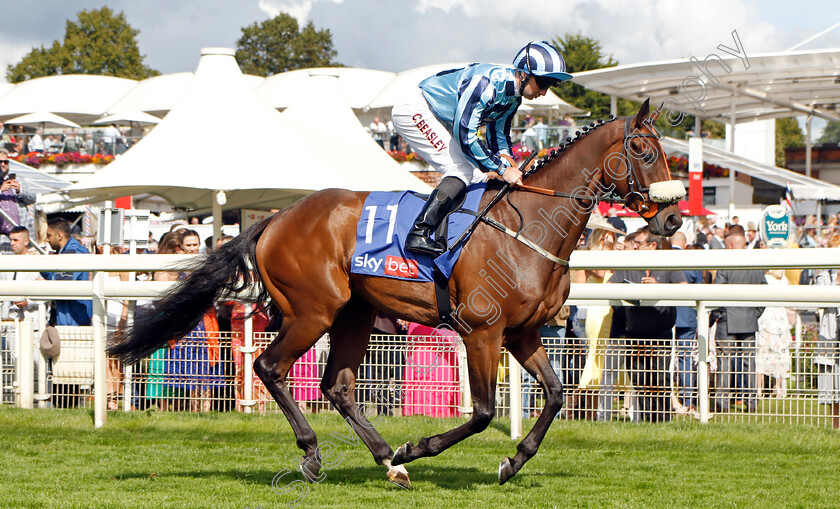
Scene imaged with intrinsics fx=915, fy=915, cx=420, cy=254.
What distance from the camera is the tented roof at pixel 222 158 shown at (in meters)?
9.65

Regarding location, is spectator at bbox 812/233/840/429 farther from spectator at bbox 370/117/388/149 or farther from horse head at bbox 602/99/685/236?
spectator at bbox 370/117/388/149

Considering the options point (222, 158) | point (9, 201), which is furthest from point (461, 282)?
point (9, 201)

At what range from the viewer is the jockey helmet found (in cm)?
459

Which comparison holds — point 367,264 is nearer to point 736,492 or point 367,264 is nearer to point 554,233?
point 554,233

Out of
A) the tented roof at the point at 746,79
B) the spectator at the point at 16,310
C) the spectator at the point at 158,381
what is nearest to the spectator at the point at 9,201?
the spectator at the point at 16,310

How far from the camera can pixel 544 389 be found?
4727mm

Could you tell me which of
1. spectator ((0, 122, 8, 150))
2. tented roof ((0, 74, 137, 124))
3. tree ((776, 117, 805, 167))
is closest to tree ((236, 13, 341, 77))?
tented roof ((0, 74, 137, 124))

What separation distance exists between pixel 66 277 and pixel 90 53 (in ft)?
155

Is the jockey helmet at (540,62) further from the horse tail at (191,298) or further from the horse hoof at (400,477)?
the horse hoof at (400,477)

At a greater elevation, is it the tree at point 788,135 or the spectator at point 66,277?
the tree at point 788,135

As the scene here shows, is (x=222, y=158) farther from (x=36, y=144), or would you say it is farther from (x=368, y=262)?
(x=36, y=144)

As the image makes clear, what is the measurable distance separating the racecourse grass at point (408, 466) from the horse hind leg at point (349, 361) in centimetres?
18

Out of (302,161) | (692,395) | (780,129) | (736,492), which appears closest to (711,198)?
(302,161)

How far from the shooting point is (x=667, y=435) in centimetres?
585
